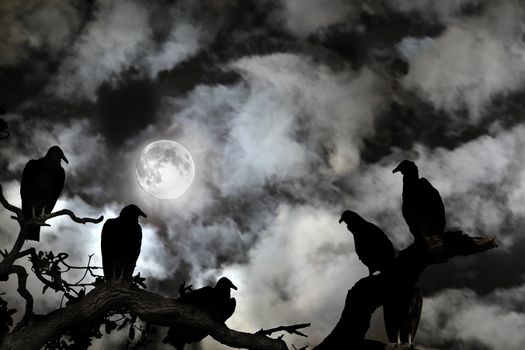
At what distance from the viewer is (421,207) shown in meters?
5.21

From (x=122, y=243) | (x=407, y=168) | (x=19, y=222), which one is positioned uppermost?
(x=407, y=168)

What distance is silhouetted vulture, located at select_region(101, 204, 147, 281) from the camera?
590 cm

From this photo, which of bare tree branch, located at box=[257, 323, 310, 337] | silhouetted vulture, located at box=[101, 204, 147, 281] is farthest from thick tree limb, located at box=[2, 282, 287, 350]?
silhouetted vulture, located at box=[101, 204, 147, 281]

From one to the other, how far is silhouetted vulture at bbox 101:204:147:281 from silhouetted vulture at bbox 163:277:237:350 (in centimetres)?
101

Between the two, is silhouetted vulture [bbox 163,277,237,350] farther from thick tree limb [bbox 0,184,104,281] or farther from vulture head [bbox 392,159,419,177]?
vulture head [bbox 392,159,419,177]

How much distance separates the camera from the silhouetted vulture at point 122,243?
5.90 meters

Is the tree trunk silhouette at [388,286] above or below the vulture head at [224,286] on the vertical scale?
below

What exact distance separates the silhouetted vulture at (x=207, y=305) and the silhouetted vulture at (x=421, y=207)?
2607 millimetres

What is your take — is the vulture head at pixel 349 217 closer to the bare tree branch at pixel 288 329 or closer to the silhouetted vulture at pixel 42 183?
the bare tree branch at pixel 288 329

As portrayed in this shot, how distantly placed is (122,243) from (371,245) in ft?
11.5

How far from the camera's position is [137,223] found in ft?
22.4

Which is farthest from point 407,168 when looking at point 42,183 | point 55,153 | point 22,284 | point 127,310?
point 55,153

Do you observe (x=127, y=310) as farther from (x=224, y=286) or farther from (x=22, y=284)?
(x=224, y=286)

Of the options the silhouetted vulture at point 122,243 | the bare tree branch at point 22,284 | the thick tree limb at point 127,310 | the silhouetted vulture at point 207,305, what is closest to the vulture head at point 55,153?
the silhouetted vulture at point 122,243
